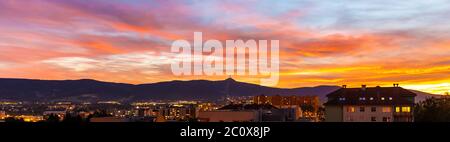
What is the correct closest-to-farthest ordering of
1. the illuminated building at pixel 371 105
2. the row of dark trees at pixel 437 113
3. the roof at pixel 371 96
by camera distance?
the row of dark trees at pixel 437 113 < the illuminated building at pixel 371 105 < the roof at pixel 371 96

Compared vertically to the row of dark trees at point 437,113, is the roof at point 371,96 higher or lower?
higher

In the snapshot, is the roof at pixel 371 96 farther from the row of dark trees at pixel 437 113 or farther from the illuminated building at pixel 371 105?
the row of dark trees at pixel 437 113

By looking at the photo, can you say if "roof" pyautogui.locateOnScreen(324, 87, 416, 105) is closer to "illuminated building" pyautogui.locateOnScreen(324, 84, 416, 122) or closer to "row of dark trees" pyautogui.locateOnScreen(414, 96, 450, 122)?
"illuminated building" pyautogui.locateOnScreen(324, 84, 416, 122)

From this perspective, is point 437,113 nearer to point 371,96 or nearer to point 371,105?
point 371,105

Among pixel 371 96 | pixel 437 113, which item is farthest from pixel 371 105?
pixel 437 113

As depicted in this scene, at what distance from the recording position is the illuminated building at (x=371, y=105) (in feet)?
259

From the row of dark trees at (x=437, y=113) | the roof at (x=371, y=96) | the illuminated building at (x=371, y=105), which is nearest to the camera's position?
the row of dark trees at (x=437, y=113)

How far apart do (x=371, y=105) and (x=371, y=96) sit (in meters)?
2.36

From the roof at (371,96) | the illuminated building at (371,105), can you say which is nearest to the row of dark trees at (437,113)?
the illuminated building at (371,105)

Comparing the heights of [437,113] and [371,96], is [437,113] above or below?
below

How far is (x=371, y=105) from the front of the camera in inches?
3174

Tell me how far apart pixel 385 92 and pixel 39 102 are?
11662 centimetres
